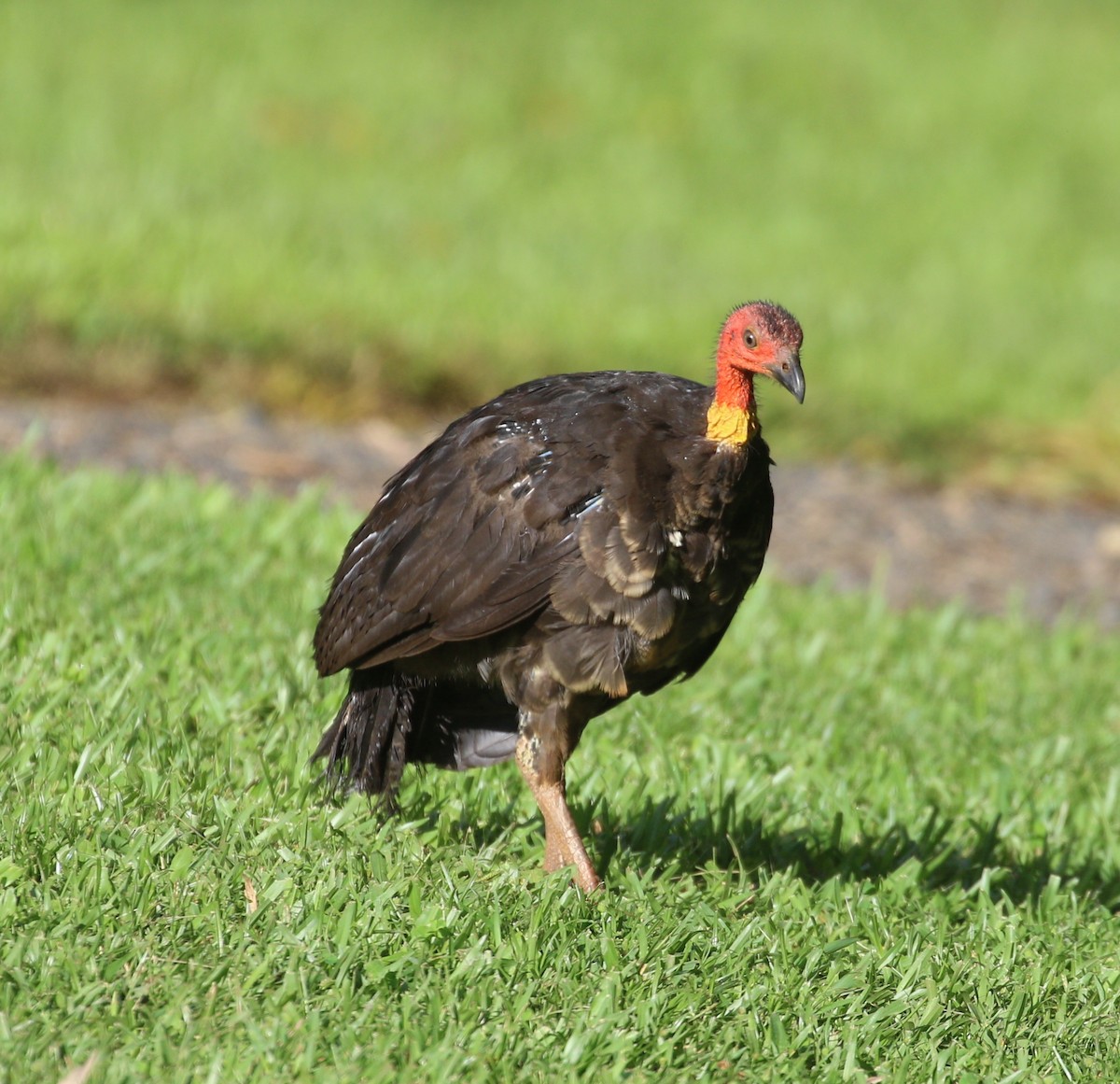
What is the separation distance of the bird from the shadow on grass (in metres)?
0.48

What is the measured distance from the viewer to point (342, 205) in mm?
13375

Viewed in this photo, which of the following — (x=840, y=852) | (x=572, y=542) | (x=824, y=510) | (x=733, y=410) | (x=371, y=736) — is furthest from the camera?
(x=824, y=510)

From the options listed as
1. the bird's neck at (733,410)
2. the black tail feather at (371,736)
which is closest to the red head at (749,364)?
the bird's neck at (733,410)

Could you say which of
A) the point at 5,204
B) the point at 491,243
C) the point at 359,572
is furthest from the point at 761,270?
the point at 359,572

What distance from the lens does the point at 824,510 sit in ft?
30.9

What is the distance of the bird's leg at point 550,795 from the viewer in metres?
4.39

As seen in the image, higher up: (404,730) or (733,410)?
(733,410)

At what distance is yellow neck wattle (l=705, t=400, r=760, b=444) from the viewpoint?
169 inches

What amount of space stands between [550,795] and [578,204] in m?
10.7

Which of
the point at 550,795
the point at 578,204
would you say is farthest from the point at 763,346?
the point at 578,204

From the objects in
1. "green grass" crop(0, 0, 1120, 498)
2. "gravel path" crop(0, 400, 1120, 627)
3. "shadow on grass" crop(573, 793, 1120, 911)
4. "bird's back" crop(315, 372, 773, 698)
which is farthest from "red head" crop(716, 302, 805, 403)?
"green grass" crop(0, 0, 1120, 498)

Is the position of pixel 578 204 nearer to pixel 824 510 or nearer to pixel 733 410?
pixel 824 510

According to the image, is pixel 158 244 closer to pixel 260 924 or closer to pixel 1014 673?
pixel 1014 673

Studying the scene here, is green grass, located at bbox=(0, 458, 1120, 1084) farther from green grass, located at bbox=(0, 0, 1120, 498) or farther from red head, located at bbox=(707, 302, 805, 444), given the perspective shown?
green grass, located at bbox=(0, 0, 1120, 498)
